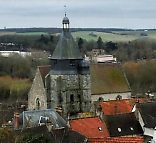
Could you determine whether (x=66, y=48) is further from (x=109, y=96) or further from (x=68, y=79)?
(x=109, y=96)

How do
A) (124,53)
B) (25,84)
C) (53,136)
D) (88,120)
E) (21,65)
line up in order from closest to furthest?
(53,136)
(88,120)
(25,84)
(21,65)
(124,53)

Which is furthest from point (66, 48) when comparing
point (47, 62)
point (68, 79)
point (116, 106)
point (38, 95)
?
point (47, 62)

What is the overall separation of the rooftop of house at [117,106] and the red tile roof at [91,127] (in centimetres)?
576

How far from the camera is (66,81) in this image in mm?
54375

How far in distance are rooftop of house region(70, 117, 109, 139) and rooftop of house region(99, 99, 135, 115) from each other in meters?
5.76

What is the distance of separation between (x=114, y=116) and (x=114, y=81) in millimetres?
13655

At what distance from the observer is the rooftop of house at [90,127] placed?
4534cm

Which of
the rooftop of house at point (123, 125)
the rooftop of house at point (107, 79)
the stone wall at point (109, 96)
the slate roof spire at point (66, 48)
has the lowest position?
the rooftop of house at point (123, 125)

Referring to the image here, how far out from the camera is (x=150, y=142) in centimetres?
4369

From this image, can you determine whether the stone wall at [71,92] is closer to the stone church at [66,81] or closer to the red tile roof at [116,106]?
the stone church at [66,81]

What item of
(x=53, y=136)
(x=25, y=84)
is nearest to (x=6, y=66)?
(x=25, y=84)

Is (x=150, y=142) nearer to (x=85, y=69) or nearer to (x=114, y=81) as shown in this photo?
(x=85, y=69)

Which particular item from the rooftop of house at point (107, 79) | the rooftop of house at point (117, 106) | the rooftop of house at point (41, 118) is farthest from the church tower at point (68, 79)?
the rooftop of house at point (41, 118)

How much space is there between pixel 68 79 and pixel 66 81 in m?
0.30
